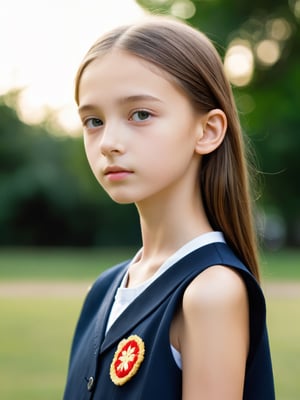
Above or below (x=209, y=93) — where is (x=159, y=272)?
below

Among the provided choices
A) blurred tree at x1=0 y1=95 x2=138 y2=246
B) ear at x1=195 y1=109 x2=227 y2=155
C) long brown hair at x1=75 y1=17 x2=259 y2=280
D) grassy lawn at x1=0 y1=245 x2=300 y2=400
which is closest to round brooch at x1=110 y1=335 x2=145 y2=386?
long brown hair at x1=75 y1=17 x2=259 y2=280

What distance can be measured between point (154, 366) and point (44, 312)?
11.3 m

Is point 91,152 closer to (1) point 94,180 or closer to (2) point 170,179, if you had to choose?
(2) point 170,179

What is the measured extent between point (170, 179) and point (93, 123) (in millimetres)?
232

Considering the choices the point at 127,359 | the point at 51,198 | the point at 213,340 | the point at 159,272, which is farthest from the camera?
the point at 51,198

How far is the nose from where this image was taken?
68.7 inches

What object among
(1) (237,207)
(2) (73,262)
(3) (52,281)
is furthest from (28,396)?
(2) (73,262)

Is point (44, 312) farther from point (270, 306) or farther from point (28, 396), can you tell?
point (28, 396)

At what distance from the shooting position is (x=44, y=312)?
41.7 feet

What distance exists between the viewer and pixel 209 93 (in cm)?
187

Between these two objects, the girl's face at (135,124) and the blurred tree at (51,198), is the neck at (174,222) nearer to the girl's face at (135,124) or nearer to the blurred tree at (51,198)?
the girl's face at (135,124)

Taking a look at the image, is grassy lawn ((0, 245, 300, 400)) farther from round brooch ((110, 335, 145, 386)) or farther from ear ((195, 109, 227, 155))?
round brooch ((110, 335, 145, 386))

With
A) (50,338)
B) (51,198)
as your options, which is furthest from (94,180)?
(50,338)

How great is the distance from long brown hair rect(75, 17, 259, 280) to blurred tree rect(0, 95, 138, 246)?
1114 inches
